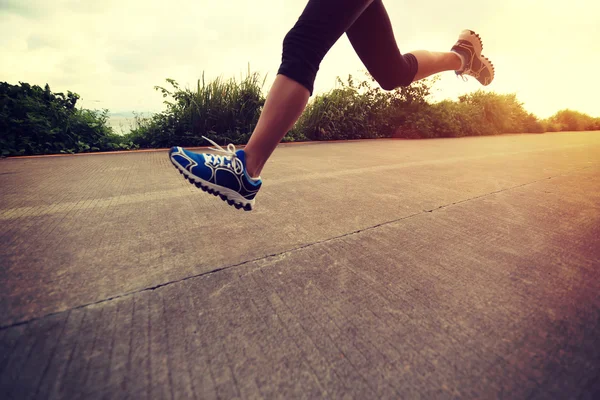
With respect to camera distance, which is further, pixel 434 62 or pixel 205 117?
pixel 205 117

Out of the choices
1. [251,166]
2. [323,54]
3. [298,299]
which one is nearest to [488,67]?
[323,54]

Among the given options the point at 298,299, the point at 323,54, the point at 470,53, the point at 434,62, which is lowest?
the point at 298,299

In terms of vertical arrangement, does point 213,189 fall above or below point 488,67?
below

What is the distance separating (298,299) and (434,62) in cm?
183

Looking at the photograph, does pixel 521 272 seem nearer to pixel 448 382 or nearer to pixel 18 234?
pixel 448 382

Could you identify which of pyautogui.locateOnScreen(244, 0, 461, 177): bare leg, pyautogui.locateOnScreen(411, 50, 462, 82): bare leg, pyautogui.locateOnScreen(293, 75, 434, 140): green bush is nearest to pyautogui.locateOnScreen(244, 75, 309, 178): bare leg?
pyautogui.locateOnScreen(244, 0, 461, 177): bare leg

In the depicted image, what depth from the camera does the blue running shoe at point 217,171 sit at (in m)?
1.28

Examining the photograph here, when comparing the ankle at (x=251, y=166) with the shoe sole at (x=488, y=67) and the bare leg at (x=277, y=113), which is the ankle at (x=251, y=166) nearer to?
the bare leg at (x=277, y=113)

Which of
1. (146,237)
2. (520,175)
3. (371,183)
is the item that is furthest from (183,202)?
(520,175)

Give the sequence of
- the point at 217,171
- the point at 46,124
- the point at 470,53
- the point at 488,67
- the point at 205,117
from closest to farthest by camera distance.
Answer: the point at 217,171, the point at 470,53, the point at 488,67, the point at 46,124, the point at 205,117

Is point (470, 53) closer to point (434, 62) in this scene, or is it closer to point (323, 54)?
point (434, 62)

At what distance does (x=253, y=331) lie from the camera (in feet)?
2.60

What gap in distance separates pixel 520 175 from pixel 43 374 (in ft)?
12.3

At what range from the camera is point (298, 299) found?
0.93 meters
